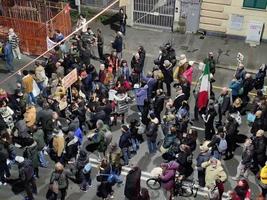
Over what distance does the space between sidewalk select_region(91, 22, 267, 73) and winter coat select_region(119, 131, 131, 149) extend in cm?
739

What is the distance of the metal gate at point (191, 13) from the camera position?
72.7 feet

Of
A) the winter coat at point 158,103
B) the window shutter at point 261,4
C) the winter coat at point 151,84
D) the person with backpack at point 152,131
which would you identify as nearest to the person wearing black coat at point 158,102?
the winter coat at point 158,103

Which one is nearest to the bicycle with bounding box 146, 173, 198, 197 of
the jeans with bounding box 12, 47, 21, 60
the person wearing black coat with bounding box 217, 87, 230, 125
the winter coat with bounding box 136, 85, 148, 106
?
the person wearing black coat with bounding box 217, 87, 230, 125

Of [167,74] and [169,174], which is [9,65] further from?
[169,174]

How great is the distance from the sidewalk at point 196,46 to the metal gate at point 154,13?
1.28 ft

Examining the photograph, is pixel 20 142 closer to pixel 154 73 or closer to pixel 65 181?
pixel 65 181

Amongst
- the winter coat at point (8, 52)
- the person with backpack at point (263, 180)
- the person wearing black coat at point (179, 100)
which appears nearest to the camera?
the person with backpack at point (263, 180)

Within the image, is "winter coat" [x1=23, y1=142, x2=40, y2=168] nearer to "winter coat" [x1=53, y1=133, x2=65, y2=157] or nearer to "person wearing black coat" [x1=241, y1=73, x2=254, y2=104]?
"winter coat" [x1=53, y1=133, x2=65, y2=157]

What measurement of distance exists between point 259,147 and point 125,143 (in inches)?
156

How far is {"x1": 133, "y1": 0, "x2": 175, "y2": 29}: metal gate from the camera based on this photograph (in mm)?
22672

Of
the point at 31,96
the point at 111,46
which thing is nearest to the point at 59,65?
the point at 31,96

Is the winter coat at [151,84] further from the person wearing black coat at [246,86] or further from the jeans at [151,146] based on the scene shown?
the person wearing black coat at [246,86]

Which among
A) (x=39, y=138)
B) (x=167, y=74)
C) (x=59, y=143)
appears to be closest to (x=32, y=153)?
(x=39, y=138)

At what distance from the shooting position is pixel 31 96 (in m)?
17.4
